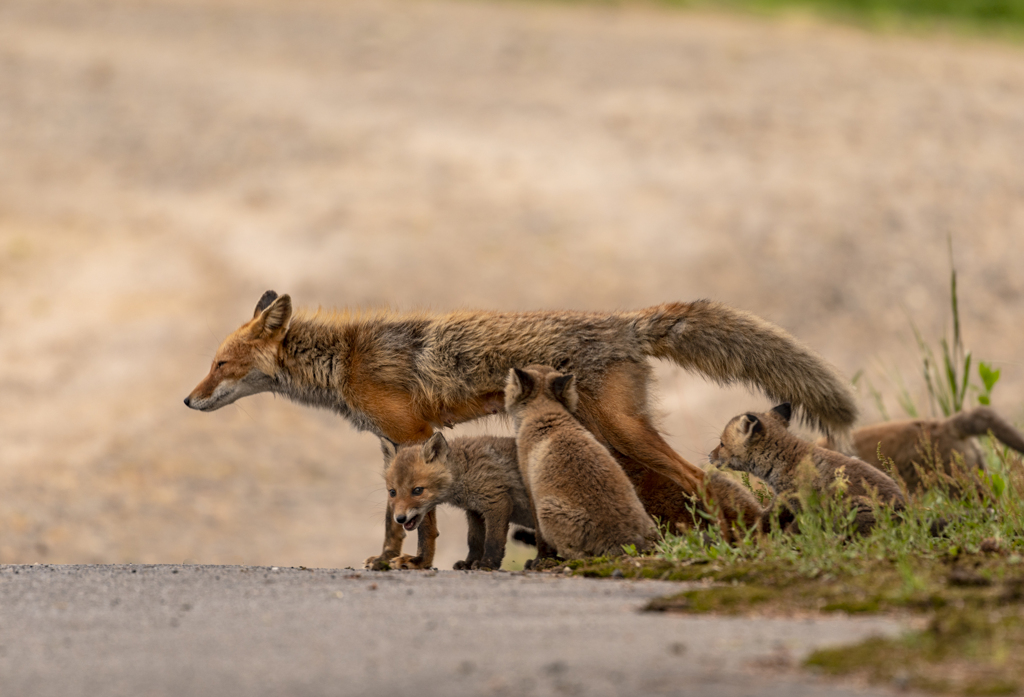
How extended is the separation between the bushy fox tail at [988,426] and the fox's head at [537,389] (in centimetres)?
215

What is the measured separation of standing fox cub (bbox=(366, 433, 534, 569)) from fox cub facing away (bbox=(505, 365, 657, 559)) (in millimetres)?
344

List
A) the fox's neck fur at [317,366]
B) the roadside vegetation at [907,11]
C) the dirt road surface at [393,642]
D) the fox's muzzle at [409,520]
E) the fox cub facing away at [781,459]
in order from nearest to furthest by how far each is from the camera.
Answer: the dirt road surface at [393,642]
the fox cub facing away at [781,459]
the fox's muzzle at [409,520]
the fox's neck fur at [317,366]
the roadside vegetation at [907,11]

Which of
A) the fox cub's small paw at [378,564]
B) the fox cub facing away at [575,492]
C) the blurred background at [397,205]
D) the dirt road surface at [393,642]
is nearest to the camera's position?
the dirt road surface at [393,642]

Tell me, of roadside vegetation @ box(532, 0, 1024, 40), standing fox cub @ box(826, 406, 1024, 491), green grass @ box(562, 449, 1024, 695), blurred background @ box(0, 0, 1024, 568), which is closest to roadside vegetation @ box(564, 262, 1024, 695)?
green grass @ box(562, 449, 1024, 695)

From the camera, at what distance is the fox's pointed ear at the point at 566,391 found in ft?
20.8

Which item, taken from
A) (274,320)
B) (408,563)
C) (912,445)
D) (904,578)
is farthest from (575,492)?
(912,445)

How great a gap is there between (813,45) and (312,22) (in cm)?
1083

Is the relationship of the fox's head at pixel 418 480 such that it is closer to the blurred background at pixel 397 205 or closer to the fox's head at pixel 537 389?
the fox's head at pixel 537 389

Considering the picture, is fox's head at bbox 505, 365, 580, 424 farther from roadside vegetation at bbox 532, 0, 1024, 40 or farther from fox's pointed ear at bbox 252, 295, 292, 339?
roadside vegetation at bbox 532, 0, 1024, 40

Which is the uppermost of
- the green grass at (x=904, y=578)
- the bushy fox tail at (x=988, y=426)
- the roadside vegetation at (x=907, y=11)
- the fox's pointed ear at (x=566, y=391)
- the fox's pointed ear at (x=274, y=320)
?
the roadside vegetation at (x=907, y=11)

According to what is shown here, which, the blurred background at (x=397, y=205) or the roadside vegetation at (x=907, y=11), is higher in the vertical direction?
the roadside vegetation at (x=907, y=11)

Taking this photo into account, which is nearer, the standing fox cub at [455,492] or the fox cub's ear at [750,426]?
the fox cub's ear at [750,426]

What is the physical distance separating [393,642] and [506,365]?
347 cm

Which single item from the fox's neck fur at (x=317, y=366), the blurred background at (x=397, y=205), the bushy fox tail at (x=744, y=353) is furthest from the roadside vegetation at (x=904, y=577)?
the blurred background at (x=397, y=205)
